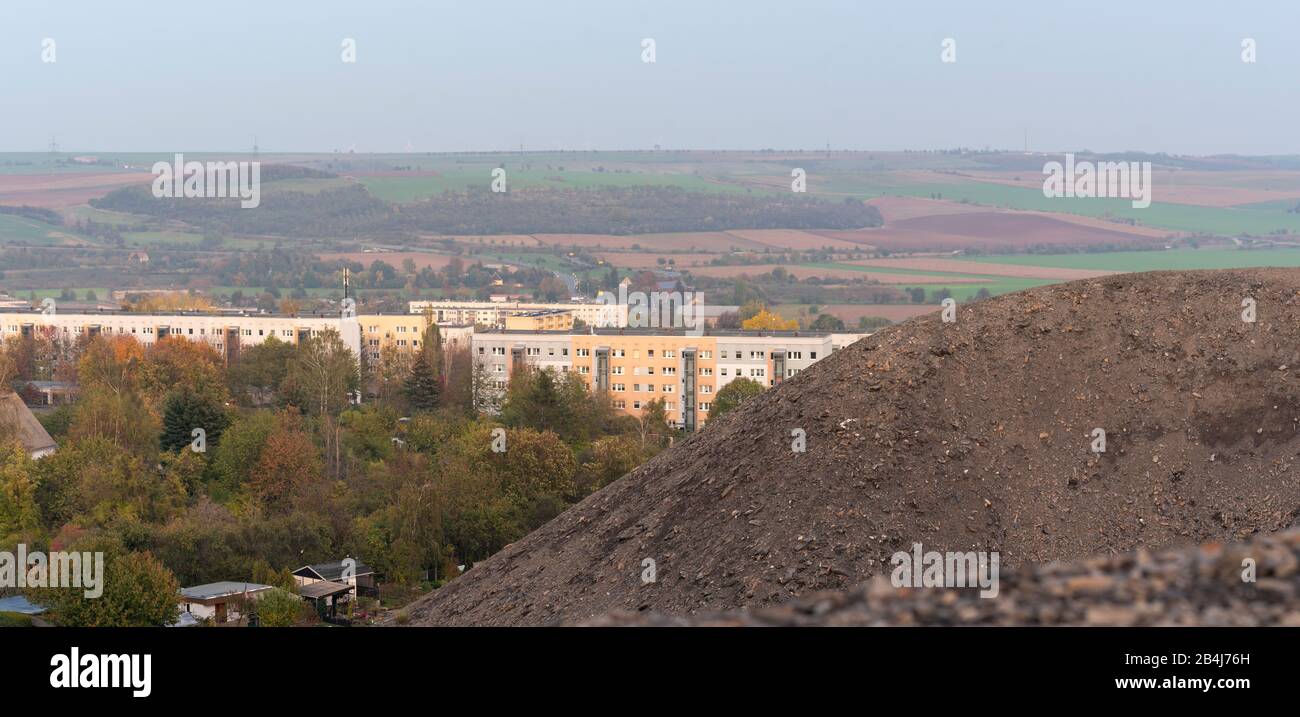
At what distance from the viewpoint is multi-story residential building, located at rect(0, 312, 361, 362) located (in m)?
67.2

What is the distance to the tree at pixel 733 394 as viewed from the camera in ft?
157

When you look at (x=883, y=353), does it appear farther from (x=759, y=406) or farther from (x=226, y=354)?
(x=226, y=354)

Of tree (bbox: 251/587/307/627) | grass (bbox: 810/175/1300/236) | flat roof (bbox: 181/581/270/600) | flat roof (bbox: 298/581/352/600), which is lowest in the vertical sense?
flat roof (bbox: 298/581/352/600)

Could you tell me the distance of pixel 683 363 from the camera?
56062 mm

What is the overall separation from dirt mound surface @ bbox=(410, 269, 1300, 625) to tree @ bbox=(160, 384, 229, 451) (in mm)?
21913

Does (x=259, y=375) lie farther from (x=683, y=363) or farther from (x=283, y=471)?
(x=283, y=471)

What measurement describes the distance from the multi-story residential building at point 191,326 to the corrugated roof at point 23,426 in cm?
2292

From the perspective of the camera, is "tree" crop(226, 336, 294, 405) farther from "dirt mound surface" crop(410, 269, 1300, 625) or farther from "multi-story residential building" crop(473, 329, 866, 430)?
"dirt mound surface" crop(410, 269, 1300, 625)

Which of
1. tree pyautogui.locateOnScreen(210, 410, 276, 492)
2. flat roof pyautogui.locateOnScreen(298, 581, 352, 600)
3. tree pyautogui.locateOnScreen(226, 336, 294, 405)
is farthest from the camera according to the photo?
tree pyautogui.locateOnScreen(226, 336, 294, 405)

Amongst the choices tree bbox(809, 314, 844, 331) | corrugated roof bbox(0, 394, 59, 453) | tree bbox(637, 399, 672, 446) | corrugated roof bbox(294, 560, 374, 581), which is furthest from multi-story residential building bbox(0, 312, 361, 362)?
corrugated roof bbox(294, 560, 374, 581)

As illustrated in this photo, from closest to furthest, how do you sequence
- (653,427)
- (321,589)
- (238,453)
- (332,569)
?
(321,589) → (332,569) → (238,453) → (653,427)

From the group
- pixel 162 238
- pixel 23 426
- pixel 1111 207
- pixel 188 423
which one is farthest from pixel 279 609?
pixel 162 238

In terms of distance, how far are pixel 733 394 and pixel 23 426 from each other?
22.4 m
